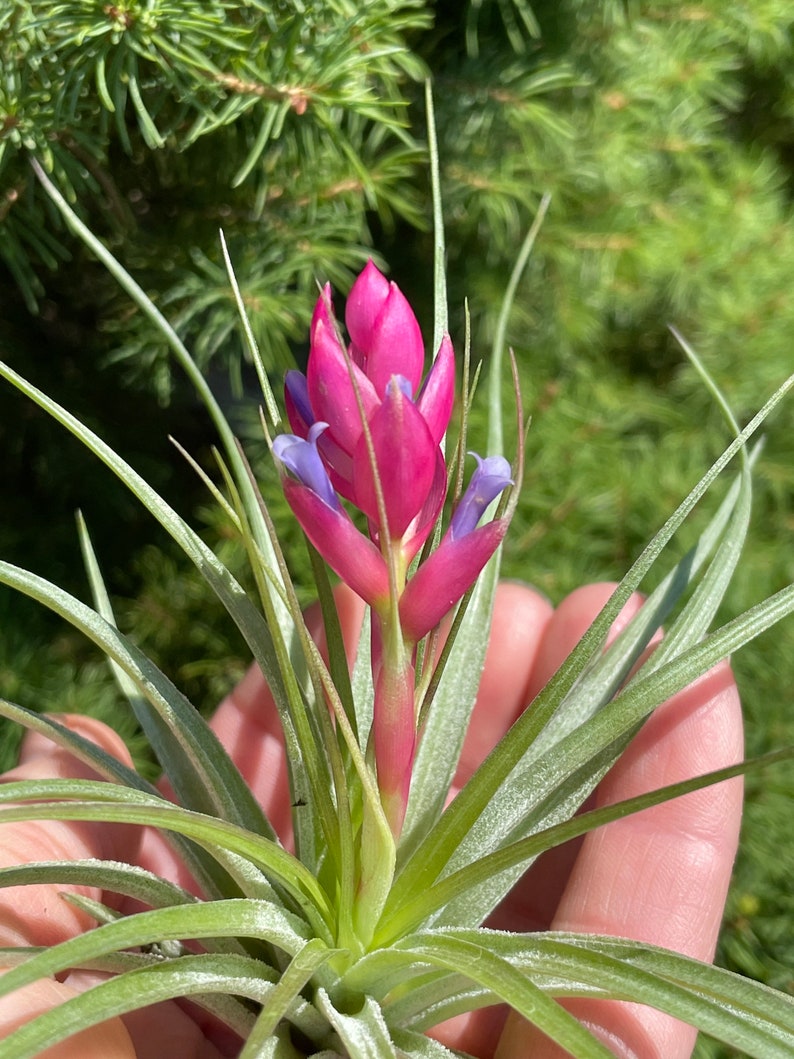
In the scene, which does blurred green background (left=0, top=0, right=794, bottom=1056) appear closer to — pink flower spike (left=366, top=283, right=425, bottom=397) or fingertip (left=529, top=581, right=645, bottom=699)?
fingertip (left=529, top=581, right=645, bottom=699)

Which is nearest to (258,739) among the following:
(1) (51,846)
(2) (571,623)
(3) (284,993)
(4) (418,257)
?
(1) (51,846)

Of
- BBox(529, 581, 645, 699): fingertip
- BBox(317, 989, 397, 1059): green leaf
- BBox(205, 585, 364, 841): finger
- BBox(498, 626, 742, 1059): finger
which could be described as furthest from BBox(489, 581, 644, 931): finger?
BBox(317, 989, 397, 1059): green leaf

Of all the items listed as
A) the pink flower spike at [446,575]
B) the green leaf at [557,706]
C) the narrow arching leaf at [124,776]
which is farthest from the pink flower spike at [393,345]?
the narrow arching leaf at [124,776]

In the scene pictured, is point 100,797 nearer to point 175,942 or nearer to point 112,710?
point 175,942

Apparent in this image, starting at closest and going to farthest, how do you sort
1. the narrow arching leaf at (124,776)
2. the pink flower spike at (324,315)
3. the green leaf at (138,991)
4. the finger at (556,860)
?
the green leaf at (138,991) → the pink flower spike at (324,315) → the narrow arching leaf at (124,776) → the finger at (556,860)

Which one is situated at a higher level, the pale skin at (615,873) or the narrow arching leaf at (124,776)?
the narrow arching leaf at (124,776)

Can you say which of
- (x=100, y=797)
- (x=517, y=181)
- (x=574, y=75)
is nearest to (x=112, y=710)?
(x=100, y=797)

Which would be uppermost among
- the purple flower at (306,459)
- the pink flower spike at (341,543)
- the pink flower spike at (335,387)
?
the pink flower spike at (335,387)

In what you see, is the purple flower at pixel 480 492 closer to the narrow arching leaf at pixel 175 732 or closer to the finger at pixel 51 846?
the narrow arching leaf at pixel 175 732
